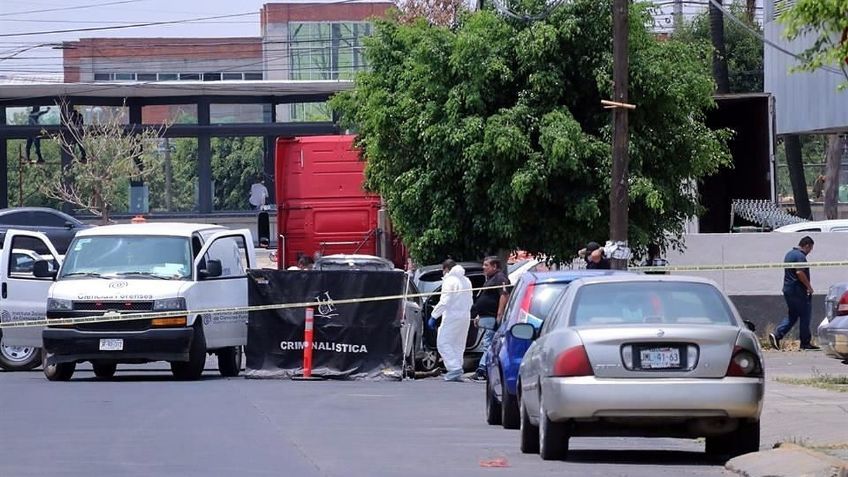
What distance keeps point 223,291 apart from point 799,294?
932 cm

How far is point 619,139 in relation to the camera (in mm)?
22703

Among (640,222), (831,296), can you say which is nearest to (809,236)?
(640,222)

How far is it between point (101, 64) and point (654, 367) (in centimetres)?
9733

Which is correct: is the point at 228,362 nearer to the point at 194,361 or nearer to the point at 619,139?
the point at 194,361

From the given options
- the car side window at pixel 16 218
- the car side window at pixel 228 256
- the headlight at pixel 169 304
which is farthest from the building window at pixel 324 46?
the headlight at pixel 169 304

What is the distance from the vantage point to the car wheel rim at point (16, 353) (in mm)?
24000

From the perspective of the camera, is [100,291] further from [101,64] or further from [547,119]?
[101,64]

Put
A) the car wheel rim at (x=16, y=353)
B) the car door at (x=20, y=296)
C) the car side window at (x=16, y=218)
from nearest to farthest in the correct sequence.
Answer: the car door at (x=20, y=296) → the car wheel rim at (x=16, y=353) → the car side window at (x=16, y=218)

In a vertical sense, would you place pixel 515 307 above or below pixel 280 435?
above

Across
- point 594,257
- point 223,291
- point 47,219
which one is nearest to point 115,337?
point 223,291

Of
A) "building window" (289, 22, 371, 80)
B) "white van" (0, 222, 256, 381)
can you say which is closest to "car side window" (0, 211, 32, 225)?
"white van" (0, 222, 256, 381)

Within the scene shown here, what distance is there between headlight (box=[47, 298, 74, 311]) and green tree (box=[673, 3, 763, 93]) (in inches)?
1624

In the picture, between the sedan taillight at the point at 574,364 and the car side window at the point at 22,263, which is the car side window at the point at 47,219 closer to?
the car side window at the point at 22,263

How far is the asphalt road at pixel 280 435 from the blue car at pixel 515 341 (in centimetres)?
24
